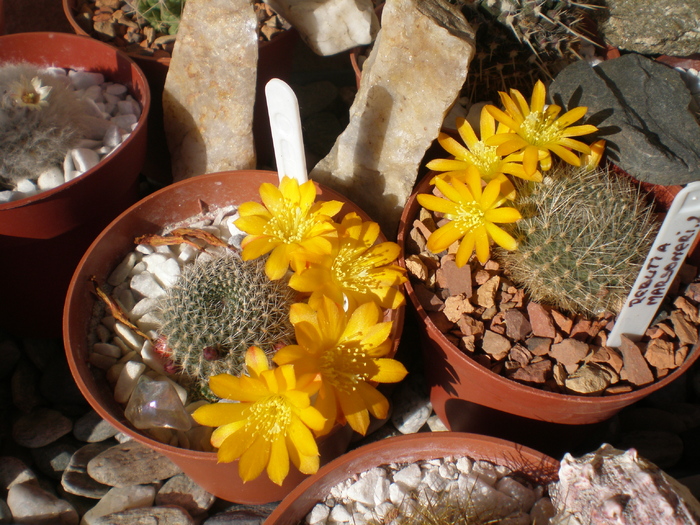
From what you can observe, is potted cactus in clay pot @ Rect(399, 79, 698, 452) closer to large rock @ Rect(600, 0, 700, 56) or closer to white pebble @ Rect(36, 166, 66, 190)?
large rock @ Rect(600, 0, 700, 56)

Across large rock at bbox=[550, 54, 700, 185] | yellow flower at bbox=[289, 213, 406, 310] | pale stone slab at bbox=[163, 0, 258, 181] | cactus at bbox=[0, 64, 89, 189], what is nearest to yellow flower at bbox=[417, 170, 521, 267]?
yellow flower at bbox=[289, 213, 406, 310]

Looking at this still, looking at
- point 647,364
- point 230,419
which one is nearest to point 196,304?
point 230,419

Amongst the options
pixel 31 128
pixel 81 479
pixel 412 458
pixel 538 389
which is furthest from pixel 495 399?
pixel 31 128

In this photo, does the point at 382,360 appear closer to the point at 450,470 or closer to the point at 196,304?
the point at 450,470

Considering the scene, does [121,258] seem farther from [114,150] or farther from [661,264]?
[661,264]

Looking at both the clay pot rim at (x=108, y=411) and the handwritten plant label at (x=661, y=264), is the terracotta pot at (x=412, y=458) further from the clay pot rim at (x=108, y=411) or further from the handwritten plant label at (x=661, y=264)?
the handwritten plant label at (x=661, y=264)

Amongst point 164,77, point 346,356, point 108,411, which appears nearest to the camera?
point 346,356

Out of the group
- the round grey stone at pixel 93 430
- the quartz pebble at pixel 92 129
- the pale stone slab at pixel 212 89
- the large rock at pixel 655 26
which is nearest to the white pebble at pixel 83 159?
the quartz pebble at pixel 92 129
